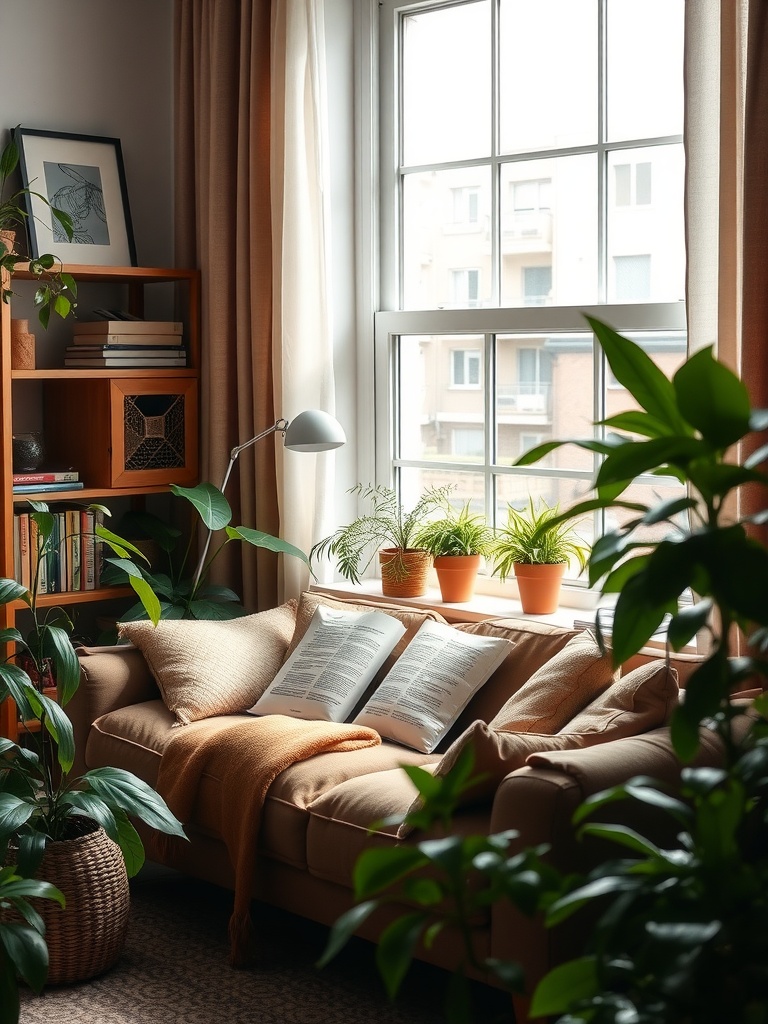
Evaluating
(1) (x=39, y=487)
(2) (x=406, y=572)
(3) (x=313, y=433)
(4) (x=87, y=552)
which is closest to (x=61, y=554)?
(4) (x=87, y=552)

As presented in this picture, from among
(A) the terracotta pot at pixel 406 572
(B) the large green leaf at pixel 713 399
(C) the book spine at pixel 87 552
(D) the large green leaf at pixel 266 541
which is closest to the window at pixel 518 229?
(A) the terracotta pot at pixel 406 572

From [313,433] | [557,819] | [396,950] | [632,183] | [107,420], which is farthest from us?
[107,420]

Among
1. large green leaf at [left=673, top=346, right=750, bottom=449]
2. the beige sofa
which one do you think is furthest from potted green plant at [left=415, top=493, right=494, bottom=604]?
large green leaf at [left=673, top=346, right=750, bottom=449]

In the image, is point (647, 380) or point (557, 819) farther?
point (557, 819)

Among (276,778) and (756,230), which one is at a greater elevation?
(756,230)

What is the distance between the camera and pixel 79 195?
13.9 feet

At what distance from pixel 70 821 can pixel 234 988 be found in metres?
0.54

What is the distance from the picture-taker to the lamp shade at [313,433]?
3580 millimetres

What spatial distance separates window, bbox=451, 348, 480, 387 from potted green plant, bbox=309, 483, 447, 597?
0.35 meters

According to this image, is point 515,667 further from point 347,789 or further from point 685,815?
point 685,815

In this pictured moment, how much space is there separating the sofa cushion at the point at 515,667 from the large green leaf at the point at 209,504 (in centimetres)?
106

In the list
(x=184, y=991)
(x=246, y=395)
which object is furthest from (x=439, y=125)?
(x=184, y=991)

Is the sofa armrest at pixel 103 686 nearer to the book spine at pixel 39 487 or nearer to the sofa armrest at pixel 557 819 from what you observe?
the book spine at pixel 39 487

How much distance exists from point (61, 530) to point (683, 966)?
331 cm
